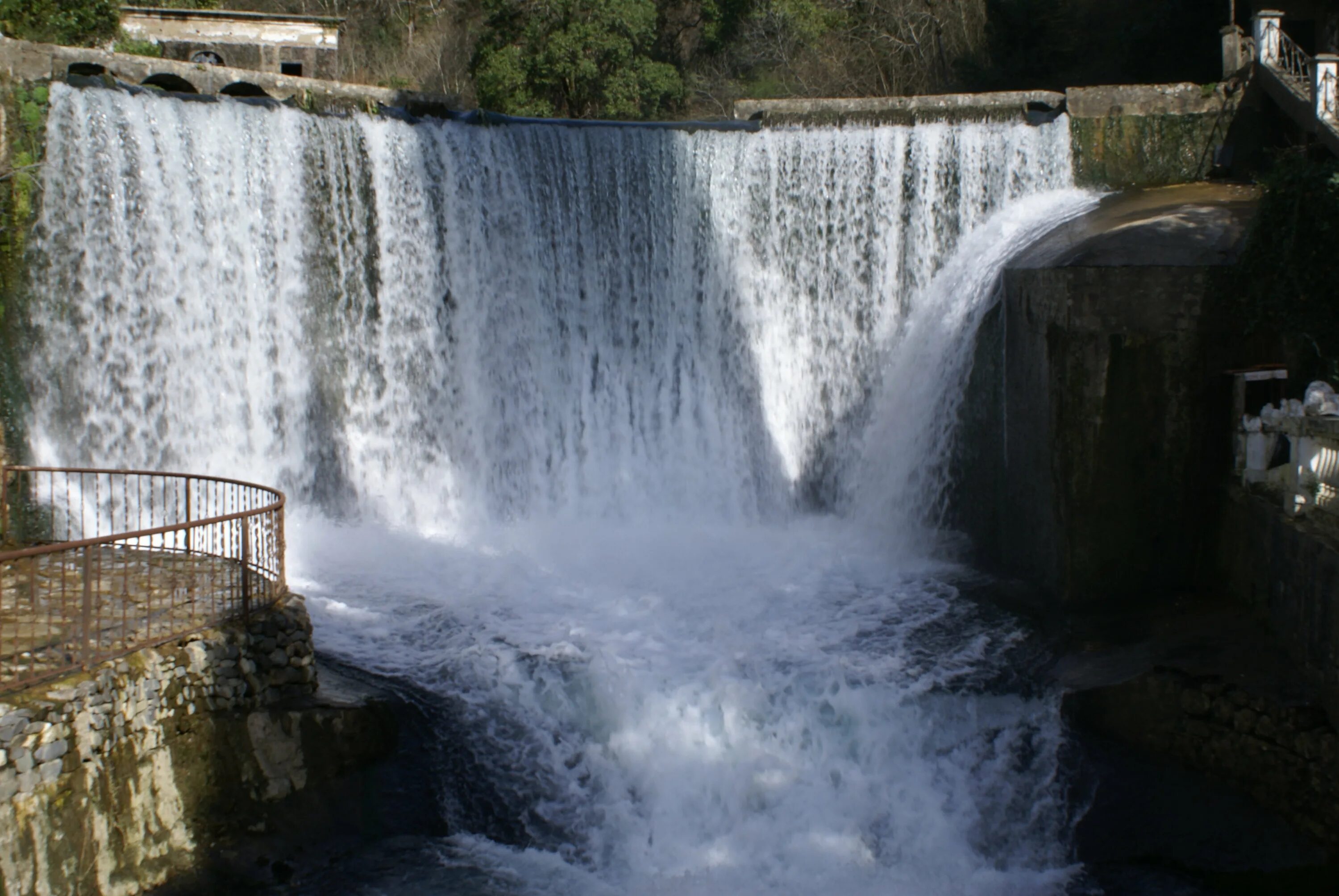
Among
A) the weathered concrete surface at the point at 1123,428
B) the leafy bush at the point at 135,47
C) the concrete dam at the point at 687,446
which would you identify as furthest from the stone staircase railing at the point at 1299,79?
the leafy bush at the point at 135,47

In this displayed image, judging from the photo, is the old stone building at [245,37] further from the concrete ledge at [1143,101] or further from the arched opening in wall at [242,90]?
the concrete ledge at [1143,101]

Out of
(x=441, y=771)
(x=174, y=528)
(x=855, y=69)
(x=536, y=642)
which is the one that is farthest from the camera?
(x=855, y=69)

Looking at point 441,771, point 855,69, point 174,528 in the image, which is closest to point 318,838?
point 441,771

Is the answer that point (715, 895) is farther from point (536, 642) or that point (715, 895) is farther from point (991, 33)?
point (991, 33)

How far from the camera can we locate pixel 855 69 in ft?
82.0

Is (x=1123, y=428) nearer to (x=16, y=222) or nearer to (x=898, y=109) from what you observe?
(x=898, y=109)

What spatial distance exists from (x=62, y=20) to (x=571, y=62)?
8.64m

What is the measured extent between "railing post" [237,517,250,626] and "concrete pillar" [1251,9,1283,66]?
13369 mm

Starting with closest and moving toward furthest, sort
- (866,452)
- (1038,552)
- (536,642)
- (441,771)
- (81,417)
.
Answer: (441,771), (536,642), (1038,552), (81,417), (866,452)

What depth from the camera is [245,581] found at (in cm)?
770

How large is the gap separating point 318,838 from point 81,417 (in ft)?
20.4

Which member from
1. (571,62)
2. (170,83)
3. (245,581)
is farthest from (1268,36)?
(245,581)

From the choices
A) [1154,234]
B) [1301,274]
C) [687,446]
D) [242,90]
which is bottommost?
[687,446]

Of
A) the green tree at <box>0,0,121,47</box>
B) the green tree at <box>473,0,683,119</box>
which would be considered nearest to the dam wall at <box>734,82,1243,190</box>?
the green tree at <box>473,0,683,119</box>
